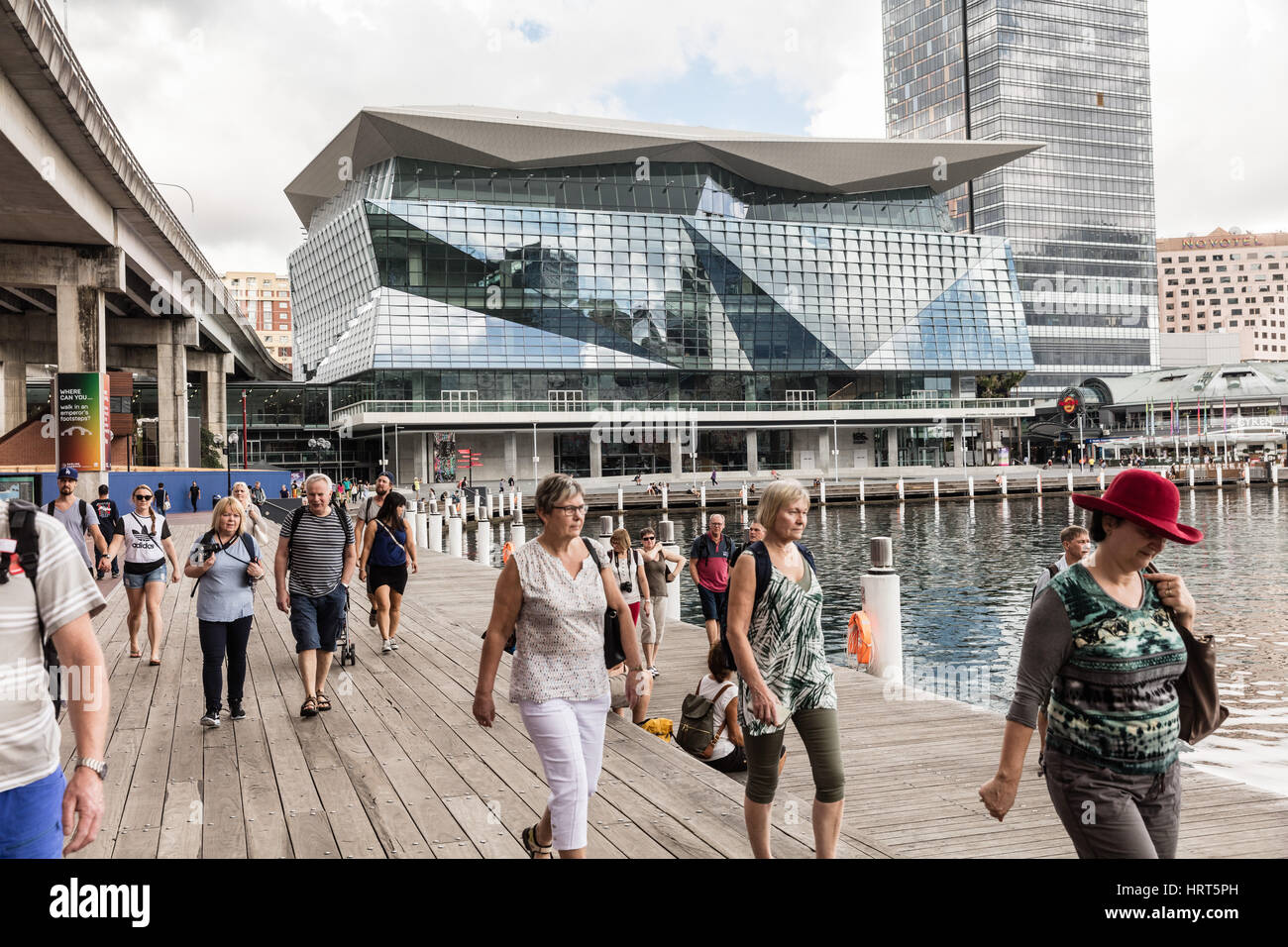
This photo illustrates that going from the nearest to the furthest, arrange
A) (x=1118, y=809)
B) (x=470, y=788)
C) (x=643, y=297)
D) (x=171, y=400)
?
1. (x=1118, y=809)
2. (x=470, y=788)
3. (x=171, y=400)
4. (x=643, y=297)

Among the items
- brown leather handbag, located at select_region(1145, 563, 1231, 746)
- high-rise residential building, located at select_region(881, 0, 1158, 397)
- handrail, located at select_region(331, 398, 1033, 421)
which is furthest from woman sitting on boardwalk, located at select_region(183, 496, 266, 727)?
high-rise residential building, located at select_region(881, 0, 1158, 397)

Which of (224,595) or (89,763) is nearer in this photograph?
(89,763)

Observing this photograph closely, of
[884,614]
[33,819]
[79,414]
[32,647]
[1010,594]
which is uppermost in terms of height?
[79,414]

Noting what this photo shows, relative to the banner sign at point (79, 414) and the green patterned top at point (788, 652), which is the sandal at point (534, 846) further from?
the banner sign at point (79, 414)

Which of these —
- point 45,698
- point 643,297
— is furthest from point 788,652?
point 643,297

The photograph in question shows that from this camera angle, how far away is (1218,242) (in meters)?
195

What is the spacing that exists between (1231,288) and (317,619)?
21737 cm

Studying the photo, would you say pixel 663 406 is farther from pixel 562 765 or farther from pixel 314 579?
pixel 562 765

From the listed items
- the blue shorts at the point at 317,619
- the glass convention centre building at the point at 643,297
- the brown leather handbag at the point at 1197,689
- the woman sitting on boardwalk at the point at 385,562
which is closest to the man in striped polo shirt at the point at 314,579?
the blue shorts at the point at 317,619

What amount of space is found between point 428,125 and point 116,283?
4672 centimetres

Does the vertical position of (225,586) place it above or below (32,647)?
below

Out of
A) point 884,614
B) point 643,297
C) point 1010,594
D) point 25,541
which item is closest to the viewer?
point 25,541

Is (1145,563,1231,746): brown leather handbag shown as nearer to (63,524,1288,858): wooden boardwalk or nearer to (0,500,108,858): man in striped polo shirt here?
(63,524,1288,858): wooden boardwalk

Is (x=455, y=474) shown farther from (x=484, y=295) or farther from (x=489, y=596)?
(x=489, y=596)
